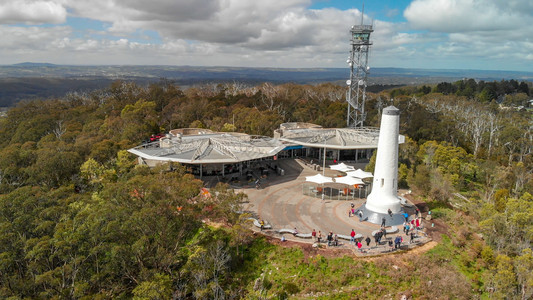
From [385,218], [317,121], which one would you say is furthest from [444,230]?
[317,121]

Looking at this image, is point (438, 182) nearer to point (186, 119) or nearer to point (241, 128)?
point (241, 128)

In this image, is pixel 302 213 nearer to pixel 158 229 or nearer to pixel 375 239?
pixel 375 239

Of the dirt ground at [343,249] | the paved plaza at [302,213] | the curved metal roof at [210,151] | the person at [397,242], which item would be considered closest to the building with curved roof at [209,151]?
the curved metal roof at [210,151]

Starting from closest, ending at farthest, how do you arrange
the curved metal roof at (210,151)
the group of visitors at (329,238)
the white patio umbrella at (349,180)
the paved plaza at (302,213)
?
1. the group of visitors at (329,238)
2. the paved plaza at (302,213)
3. the white patio umbrella at (349,180)
4. the curved metal roof at (210,151)

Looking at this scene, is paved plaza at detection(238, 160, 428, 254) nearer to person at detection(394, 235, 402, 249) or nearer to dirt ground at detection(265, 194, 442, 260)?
dirt ground at detection(265, 194, 442, 260)

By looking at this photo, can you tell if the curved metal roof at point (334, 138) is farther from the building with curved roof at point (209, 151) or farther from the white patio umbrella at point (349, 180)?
the white patio umbrella at point (349, 180)
